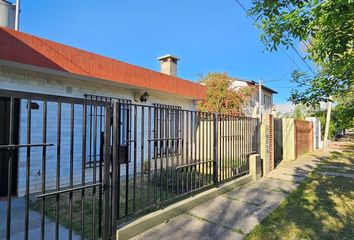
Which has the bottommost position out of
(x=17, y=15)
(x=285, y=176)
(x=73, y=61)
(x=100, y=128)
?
(x=285, y=176)

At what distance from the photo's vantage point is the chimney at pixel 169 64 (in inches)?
435

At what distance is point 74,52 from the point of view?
20.0ft

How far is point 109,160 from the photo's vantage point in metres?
3.46

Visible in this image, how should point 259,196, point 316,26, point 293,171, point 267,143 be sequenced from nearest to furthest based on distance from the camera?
1. point 316,26
2. point 259,196
3. point 267,143
4. point 293,171

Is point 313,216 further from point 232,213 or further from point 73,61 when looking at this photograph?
point 73,61

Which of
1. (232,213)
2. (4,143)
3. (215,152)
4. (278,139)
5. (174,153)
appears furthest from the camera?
(278,139)

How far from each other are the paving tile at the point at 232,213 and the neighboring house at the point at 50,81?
2.50 m

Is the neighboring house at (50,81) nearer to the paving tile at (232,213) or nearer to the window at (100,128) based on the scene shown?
the window at (100,128)

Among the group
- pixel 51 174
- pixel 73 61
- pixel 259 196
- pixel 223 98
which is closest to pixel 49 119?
pixel 51 174

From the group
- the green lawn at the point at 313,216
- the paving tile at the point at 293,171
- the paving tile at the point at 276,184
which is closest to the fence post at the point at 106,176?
the green lawn at the point at 313,216

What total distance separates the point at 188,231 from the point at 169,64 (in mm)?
8318

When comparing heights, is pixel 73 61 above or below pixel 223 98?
below

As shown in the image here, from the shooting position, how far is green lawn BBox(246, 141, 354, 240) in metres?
3.91

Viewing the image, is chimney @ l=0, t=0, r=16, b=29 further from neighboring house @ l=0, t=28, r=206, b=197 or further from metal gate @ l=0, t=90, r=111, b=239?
metal gate @ l=0, t=90, r=111, b=239
